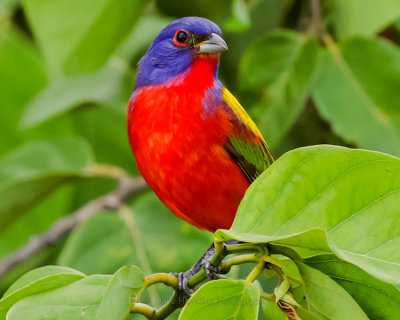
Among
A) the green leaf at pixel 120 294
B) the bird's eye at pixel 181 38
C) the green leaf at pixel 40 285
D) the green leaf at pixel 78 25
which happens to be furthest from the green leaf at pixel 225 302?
the green leaf at pixel 78 25

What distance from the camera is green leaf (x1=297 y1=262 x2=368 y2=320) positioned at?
1410 millimetres

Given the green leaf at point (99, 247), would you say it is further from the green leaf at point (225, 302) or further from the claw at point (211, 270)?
the green leaf at point (225, 302)

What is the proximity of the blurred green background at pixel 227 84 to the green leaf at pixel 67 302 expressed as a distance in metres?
1.20

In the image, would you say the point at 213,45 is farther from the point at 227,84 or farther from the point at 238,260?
the point at 227,84

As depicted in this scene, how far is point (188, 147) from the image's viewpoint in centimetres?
191

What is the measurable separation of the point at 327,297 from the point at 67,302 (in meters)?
0.53

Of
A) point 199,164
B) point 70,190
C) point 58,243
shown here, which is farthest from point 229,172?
point 70,190

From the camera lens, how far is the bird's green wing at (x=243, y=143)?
207cm

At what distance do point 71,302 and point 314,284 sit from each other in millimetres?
499

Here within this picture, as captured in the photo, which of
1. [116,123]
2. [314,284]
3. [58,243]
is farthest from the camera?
[116,123]

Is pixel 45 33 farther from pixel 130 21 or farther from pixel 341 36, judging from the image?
pixel 341 36

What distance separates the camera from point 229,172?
2.02 metres

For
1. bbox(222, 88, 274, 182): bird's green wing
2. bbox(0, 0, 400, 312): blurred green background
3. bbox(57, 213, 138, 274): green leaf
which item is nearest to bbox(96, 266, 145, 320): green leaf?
bbox(222, 88, 274, 182): bird's green wing

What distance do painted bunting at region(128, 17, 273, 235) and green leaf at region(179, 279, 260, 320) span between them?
496 mm
